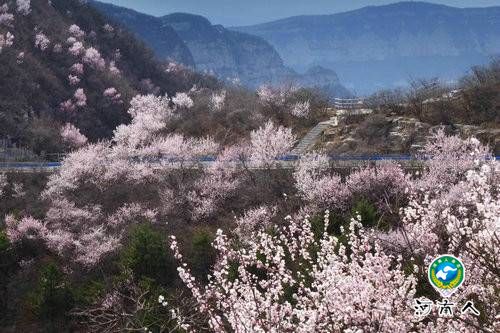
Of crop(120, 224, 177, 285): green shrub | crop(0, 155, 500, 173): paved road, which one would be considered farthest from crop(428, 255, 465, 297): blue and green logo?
crop(0, 155, 500, 173): paved road

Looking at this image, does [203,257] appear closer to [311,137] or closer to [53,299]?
[53,299]

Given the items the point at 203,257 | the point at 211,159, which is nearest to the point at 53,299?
the point at 203,257

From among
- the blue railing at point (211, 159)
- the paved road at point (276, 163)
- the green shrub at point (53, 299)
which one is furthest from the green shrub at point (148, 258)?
the blue railing at point (211, 159)

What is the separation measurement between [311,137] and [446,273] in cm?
4747

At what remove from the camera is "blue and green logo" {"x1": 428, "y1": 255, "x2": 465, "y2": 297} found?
20.7 ft

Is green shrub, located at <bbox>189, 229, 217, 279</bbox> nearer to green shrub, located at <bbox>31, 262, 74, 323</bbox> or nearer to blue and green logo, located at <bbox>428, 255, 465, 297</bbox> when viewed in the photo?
green shrub, located at <bbox>31, 262, 74, 323</bbox>

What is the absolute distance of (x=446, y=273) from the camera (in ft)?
20.9

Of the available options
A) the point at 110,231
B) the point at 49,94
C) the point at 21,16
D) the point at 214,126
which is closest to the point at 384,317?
the point at 110,231

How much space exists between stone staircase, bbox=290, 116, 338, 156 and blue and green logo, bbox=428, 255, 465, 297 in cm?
4224

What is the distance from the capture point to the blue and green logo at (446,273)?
6.31 metres

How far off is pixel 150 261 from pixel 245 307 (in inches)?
784

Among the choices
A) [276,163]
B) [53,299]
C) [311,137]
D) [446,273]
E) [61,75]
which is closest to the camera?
[446,273]

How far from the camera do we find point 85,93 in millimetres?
91125

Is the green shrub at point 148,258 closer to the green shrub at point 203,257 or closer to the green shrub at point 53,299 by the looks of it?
the green shrub at point 203,257
